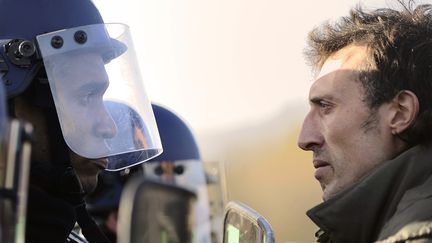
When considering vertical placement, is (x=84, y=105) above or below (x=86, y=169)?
above

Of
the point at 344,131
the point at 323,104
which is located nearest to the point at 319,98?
the point at 323,104

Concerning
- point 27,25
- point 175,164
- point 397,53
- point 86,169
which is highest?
point 27,25

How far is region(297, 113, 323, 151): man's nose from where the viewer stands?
2.30 metres

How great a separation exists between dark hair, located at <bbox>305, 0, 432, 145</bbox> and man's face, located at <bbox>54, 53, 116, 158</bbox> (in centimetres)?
81

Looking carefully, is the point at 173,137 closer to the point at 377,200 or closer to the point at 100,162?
the point at 100,162

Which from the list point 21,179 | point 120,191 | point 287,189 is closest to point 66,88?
point 21,179

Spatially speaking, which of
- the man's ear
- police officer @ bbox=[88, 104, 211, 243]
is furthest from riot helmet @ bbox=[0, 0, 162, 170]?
police officer @ bbox=[88, 104, 211, 243]

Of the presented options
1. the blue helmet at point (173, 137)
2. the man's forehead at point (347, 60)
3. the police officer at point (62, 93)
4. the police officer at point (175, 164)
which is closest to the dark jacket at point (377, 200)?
the man's forehead at point (347, 60)

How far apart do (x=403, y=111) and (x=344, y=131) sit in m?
0.18

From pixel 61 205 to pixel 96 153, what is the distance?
0.71 feet

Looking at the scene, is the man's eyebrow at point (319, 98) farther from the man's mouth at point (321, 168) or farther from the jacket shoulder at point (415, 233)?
the jacket shoulder at point (415, 233)

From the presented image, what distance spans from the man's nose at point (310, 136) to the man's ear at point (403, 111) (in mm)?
219

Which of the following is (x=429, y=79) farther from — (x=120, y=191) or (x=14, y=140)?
(x=120, y=191)

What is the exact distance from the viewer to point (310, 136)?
2.31m
